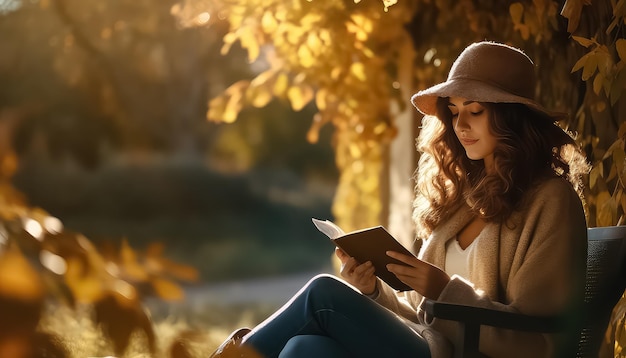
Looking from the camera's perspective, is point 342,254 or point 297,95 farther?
point 297,95

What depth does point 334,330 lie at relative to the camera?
233cm

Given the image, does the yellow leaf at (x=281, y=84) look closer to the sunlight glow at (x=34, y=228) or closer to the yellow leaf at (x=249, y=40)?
the yellow leaf at (x=249, y=40)

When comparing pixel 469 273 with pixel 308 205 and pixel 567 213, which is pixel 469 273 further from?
pixel 308 205

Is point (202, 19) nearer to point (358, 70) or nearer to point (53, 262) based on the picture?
point (358, 70)

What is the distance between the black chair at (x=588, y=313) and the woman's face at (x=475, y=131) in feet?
1.21

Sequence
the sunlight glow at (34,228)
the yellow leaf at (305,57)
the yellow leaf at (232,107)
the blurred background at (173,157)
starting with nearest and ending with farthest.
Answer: the sunlight glow at (34,228)
the yellow leaf at (305,57)
the yellow leaf at (232,107)
the blurred background at (173,157)

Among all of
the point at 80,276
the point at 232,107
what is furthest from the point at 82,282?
the point at 232,107

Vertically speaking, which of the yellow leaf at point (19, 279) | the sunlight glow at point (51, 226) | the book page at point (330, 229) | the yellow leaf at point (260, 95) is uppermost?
the yellow leaf at point (260, 95)

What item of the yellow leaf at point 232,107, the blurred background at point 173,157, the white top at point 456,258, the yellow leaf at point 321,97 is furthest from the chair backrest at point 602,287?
the blurred background at point 173,157

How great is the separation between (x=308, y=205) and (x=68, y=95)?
12.2 feet

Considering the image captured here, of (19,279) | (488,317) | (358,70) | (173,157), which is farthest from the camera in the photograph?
(173,157)

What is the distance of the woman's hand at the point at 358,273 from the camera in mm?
2412

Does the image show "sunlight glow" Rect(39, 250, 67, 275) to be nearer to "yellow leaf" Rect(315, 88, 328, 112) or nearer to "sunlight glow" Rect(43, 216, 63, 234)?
"sunlight glow" Rect(43, 216, 63, 234)

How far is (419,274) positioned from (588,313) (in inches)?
18.1
